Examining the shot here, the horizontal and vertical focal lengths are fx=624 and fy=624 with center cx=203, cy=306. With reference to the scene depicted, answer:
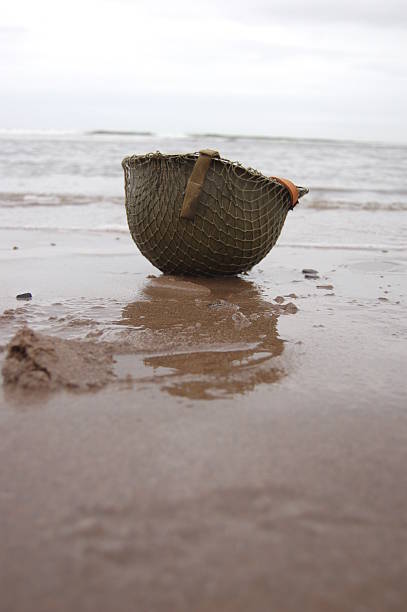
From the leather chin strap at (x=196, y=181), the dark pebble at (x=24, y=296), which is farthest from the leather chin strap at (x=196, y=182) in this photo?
the dark pebble at (x=24, y=296)

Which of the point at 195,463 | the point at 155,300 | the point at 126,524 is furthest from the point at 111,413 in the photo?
the point at 155,300

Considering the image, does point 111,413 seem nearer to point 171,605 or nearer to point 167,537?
point 167,537

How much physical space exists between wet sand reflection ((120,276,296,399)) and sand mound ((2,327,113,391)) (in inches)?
8.4

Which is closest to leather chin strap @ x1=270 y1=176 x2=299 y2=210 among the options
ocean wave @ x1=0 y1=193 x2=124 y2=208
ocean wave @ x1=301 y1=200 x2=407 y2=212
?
ocean wave @ x1=0 y1=193 x2=124 y2=208

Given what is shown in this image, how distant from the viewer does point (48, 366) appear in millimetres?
2064

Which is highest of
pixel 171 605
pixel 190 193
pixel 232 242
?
pixel 190 193

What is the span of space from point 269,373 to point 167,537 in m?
1.04

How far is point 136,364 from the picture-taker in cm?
229

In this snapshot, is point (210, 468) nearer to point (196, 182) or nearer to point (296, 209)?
point (196, 182)

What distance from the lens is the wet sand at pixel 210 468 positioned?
46.6 inches

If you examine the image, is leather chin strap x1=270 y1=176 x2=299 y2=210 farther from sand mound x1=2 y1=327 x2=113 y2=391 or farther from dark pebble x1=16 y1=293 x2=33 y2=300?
sand mound x1=2 y1=327 x2=113 y2=391

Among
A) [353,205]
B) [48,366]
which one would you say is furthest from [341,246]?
[48,366]

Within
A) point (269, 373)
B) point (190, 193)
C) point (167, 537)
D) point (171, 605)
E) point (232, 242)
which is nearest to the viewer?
point (171, 605)

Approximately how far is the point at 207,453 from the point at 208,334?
109 centimetres
